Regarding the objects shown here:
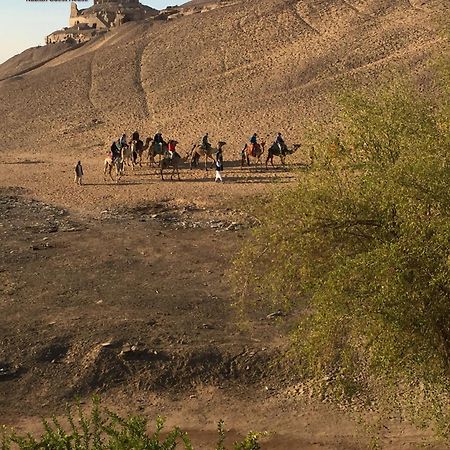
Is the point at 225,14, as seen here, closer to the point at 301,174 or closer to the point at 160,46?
the point at 160,46

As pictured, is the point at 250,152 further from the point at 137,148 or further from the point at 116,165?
the point at 116,165

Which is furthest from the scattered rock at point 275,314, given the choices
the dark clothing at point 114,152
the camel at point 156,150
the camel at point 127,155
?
the camel at point 127,155

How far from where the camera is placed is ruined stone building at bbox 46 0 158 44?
75.4 m

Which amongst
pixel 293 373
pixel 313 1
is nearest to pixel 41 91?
pixel 313 1

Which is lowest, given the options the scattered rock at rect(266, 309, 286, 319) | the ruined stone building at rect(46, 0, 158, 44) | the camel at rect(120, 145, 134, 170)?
the scattered rock at rect(266, 309, 286, 319)

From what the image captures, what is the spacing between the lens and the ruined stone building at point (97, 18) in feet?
247

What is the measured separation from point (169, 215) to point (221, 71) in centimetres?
2933

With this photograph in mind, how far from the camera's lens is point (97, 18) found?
80.2 m

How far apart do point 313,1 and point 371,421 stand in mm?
54512

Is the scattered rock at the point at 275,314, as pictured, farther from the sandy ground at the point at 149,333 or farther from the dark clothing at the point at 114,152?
the dark clothing at the point at 114,152

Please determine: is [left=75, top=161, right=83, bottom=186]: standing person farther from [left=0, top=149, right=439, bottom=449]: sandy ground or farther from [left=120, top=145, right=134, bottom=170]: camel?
[left=0, top=149, right=439, bottom=449]: sandy ground

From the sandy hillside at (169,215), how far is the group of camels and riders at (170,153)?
31.1 inches

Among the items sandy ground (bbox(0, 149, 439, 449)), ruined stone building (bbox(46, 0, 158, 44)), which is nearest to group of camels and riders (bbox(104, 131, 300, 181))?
sandy ground (bbox(0, 149, 439, 449))

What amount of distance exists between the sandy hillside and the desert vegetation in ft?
5.26
